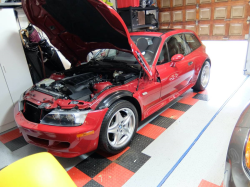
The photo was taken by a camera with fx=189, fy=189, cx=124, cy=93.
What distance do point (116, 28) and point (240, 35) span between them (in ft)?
18.3

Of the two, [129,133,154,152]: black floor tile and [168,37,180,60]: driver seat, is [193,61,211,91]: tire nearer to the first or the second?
[168,37,180,60]: driver seat

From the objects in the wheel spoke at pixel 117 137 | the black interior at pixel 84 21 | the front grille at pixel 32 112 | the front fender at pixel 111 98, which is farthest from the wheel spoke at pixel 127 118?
the front grille at pixel 32 112

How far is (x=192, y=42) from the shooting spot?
3.51 m

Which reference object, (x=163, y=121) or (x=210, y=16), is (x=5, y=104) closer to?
(x=163, y=121)

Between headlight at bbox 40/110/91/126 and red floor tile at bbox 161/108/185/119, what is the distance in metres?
1.60

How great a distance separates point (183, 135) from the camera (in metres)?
2.48

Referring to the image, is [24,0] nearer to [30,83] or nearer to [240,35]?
[30,83]

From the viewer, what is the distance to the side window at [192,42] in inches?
133

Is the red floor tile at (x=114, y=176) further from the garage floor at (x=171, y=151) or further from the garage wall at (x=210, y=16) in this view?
the garage wall at (x=210, y=16)

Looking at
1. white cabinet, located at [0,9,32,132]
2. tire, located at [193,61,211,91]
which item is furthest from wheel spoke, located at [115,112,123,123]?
tire, located at [193,61,211,91]

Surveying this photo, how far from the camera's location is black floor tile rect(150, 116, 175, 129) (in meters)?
2.74

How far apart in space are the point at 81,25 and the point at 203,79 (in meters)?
2.66

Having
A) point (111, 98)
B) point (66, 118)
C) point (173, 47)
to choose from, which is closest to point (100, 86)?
point (111, 98)

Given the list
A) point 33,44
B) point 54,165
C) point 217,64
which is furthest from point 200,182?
point 217,64
